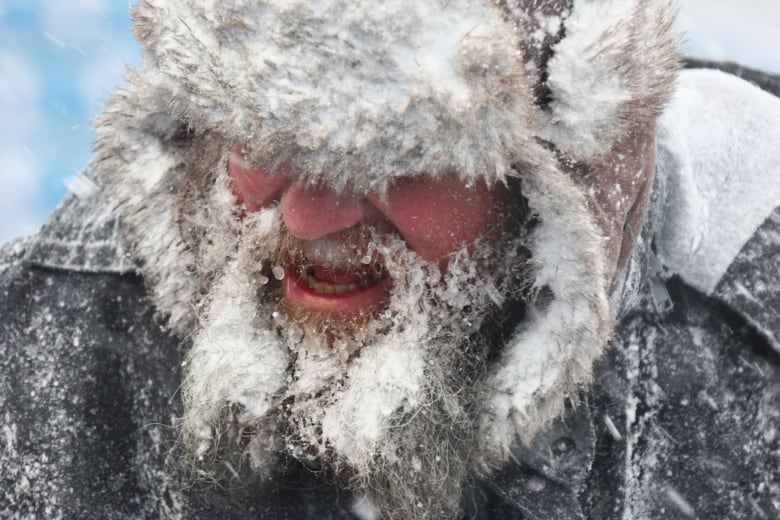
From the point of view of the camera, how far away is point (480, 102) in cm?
94

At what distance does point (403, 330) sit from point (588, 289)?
28 cm

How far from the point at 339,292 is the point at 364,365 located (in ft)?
0.38

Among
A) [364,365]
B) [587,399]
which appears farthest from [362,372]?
[587,399]

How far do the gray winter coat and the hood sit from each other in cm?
36

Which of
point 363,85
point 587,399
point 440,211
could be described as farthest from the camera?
point 587,399

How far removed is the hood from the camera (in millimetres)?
916

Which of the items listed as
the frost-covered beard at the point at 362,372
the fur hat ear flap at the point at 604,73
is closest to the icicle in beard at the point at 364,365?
the frost-covered beard at the point at 362,372

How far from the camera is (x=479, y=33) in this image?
35.8 inches

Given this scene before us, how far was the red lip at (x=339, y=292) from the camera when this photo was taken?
125 centimetres

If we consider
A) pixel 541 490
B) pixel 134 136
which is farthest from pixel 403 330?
pixel 134 136

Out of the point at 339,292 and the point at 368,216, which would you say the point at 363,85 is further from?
the point at 339,292

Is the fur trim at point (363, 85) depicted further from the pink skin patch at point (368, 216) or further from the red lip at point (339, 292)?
the red lip at point (339, 292)

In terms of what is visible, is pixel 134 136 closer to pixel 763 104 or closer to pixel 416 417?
pixel 416 417

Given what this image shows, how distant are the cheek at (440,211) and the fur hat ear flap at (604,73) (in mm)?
164
